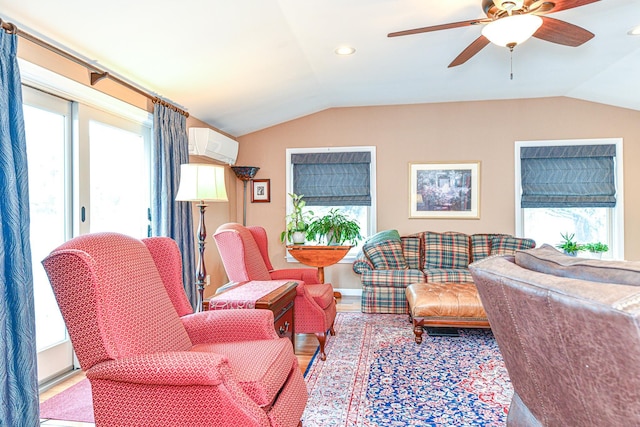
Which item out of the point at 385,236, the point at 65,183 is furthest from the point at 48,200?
the point at 385,236

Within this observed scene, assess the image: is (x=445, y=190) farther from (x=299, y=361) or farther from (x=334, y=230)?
(x=299, y=361)

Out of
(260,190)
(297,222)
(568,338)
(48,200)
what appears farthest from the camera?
(260,190)

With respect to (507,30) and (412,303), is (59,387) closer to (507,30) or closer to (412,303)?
(412,303)

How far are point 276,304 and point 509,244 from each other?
3356 mm

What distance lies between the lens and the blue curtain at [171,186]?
340 cm

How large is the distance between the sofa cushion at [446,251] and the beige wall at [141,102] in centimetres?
251

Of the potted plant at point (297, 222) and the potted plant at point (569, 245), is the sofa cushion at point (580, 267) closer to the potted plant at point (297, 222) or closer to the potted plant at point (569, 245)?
the potted plant at point (297, 222)

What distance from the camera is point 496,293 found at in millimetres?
1242

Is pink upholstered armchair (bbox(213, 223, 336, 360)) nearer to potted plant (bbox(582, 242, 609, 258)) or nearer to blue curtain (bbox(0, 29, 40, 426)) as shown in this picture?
blue curtain (bbox(0, 29, 40, 426))

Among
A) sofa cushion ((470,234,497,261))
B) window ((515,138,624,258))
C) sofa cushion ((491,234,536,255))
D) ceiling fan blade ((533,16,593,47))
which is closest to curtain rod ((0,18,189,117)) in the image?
ceiling fan blade ((533,16,593,47))

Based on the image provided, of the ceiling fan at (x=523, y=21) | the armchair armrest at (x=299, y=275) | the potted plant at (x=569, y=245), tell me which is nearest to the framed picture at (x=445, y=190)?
the potted plant at (x=569, y=245)

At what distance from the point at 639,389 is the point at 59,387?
296cm

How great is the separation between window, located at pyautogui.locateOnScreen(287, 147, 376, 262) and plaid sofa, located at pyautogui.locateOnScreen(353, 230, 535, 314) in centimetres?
65

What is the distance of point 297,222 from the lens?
5180 millimetres
